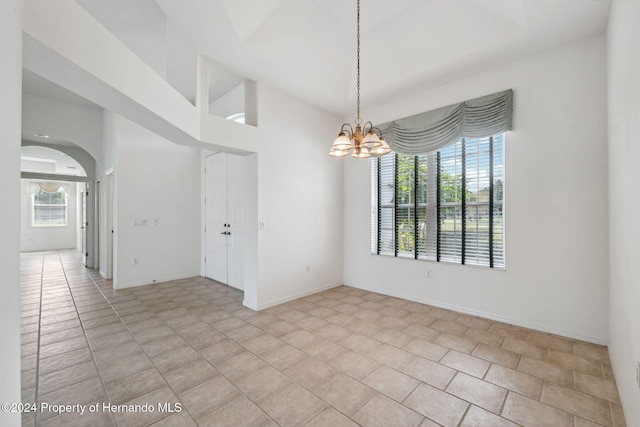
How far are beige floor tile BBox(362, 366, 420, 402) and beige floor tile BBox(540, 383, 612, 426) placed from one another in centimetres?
93

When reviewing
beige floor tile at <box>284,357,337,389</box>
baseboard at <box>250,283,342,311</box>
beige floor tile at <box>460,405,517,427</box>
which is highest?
baseboard at <box>250,283,342,311</box>

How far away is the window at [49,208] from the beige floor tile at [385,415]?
13669 mm

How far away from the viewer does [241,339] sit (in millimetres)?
3010

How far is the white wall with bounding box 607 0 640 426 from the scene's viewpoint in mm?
1631

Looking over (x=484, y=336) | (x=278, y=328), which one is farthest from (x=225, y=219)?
(x=484, y=336)

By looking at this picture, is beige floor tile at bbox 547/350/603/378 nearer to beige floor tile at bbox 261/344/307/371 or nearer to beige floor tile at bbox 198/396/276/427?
beige floor tile at bbox 261/344/307/371

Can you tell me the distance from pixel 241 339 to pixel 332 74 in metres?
3.60

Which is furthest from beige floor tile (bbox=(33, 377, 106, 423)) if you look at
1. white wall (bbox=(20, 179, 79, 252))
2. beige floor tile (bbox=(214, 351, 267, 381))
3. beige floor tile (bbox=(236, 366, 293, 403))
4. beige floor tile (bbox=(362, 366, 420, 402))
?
white wall (bbox=(20, 179, 79, 252))

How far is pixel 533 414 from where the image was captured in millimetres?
1900

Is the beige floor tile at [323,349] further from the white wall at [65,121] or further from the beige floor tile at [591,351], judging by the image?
the white wall at [65,121]

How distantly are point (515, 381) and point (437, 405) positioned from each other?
789mm

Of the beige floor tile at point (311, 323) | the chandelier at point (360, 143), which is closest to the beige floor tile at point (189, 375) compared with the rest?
the beige floor tile at point (311, 323)

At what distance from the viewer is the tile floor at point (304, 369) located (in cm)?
191

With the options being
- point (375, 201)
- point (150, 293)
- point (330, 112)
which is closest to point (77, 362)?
point (150, 293)
